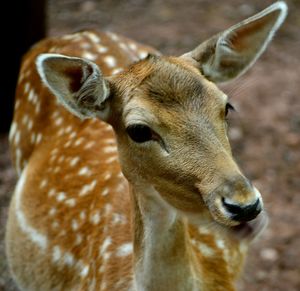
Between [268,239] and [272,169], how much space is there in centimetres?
63

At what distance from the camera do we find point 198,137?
2602 millimetres

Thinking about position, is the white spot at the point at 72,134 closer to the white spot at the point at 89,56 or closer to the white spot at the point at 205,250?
the white spot at the point at 89,56

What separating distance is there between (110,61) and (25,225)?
35.4 inches

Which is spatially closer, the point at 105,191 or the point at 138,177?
the point at 138,177

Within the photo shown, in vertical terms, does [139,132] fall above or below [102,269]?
above

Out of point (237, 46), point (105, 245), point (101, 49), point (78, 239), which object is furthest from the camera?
point (101, 49)

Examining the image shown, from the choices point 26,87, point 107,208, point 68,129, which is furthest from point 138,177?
point 26,87

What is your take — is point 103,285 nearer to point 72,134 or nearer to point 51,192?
point 51,192

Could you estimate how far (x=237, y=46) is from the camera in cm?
306

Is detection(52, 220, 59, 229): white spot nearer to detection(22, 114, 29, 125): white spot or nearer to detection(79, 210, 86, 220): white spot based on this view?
detection(79, 210, 86, 220): white spot

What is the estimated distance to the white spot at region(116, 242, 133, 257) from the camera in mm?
3234

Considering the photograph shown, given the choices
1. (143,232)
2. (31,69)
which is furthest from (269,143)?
(143,232)

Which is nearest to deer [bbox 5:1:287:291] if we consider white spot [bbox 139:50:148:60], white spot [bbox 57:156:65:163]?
white spot [bbox 57:156:65:163]

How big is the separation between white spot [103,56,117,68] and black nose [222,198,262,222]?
1.63 metres
